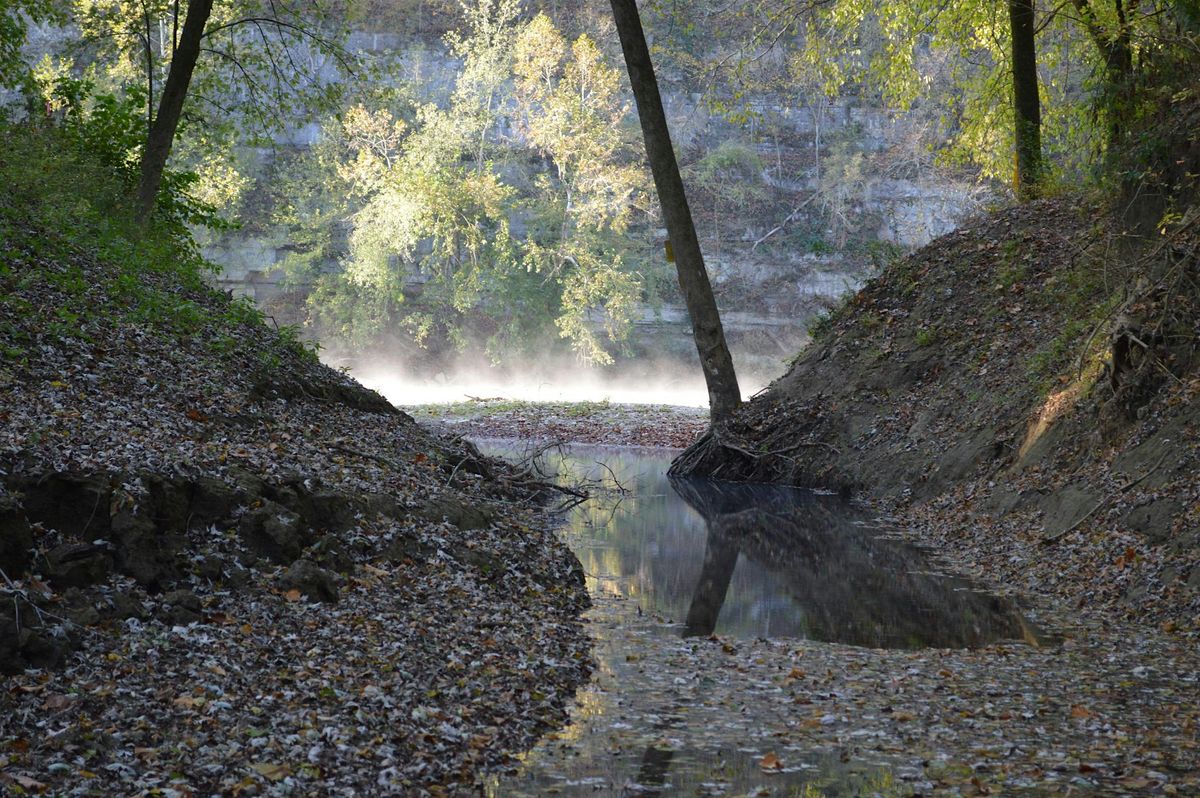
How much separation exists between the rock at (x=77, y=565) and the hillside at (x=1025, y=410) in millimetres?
7186

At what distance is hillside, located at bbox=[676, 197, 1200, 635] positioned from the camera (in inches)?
385

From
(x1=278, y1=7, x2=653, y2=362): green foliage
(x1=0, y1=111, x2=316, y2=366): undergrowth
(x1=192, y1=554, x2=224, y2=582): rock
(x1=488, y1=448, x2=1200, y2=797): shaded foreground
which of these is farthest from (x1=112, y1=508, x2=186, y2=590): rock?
(x1=278, y1=7, x2=653, y2=362): green foliage

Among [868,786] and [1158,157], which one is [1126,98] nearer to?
[1158,157]

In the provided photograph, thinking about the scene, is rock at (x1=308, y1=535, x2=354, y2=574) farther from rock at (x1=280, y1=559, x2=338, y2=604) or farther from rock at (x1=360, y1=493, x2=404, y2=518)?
rock at (x1=360, y1=493, x2=404, y2=518)

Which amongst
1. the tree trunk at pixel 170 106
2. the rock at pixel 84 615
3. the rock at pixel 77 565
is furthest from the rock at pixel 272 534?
the tree trunk at pixel 170 106

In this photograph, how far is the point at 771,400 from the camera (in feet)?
63.5

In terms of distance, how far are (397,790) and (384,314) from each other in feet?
135

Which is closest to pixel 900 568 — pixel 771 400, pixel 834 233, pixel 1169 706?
pixel 1169 706

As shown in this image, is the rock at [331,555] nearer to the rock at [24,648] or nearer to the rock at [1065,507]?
the rock at [24,648]

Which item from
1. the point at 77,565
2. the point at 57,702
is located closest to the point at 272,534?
the point at 77,565

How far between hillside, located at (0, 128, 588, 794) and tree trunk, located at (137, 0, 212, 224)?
→ 15.3ft

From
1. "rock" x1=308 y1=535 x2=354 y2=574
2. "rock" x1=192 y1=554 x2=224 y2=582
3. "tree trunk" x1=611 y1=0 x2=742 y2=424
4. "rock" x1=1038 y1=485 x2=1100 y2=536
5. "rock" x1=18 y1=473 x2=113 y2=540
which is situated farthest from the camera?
"tree trunk" x1=611 y1=0 x2=742 y2=424

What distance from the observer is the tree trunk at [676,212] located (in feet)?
59.2

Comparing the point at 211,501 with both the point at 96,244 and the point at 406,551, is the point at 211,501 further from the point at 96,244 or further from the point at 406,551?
the point at 96,244
